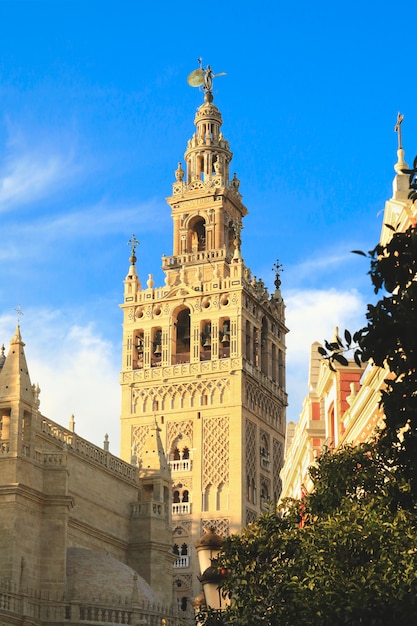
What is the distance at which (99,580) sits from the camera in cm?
4109

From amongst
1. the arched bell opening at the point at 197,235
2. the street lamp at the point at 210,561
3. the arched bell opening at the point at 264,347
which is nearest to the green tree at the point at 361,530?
the street lamp at the point at 210,561

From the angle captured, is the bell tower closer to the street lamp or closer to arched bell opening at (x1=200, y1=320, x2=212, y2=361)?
arched bell opening at (x1=200, y1=320, x2=212, y2=361)

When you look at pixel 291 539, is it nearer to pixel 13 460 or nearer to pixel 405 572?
pixel 405 572

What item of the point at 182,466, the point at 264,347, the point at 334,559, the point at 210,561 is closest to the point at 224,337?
the point at 264,347

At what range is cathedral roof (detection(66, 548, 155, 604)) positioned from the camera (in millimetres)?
40500

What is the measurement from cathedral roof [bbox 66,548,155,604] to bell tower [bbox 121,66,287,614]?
65.8 feet

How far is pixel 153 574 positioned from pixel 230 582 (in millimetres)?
27844

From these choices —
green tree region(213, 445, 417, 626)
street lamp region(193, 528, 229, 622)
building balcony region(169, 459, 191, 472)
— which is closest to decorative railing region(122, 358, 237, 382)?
building balcony region(169, 459, 191, 472)

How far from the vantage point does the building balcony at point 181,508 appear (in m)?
64.2

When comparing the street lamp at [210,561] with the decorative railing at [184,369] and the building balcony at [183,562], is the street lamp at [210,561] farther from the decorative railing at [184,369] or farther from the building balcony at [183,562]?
the decorative railing at [184,369]

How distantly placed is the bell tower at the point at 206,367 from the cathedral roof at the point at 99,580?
20.1 meters

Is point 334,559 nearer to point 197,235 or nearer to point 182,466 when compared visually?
point 182,466

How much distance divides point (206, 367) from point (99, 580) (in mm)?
26467

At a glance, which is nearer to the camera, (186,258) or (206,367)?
(206,367)
